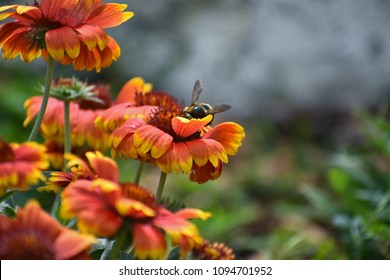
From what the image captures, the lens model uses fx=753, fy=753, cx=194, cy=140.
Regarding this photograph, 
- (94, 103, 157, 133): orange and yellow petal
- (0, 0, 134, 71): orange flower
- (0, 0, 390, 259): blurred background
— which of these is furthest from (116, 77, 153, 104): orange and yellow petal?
(0, 0, 390, 259): blurred background

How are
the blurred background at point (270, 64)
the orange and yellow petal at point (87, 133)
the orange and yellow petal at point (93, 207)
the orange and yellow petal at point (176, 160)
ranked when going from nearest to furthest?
the orange and yellow petal at point (93, 207)
the orange and yellow petal at point (176, 160)
the orange and yellow petal at point (87, 133)
the blurred background at point (270, 64)

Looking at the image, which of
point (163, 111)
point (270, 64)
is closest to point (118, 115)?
point (163, 111)

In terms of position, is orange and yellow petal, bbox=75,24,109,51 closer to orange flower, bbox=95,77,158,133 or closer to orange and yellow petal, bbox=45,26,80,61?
orange and yellow petal, bbox=45,26,80,61

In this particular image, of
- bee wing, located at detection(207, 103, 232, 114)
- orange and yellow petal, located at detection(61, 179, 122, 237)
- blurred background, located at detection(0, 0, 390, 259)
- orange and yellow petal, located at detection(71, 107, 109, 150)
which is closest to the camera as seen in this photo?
orange and yellow petal, located at detection(61, 179, 122, 237)

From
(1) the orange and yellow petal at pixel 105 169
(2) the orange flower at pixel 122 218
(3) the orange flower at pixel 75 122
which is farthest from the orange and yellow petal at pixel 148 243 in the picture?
(3) the orange flower at pixel 75 122

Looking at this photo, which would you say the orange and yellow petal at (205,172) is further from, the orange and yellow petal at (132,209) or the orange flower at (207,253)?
the orange and yellow petal at (132,209)

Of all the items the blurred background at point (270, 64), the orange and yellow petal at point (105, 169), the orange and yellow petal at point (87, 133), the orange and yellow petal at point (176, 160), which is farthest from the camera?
the blurred background at point (270, 64)

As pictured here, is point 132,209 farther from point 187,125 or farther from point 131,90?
point 131,90
